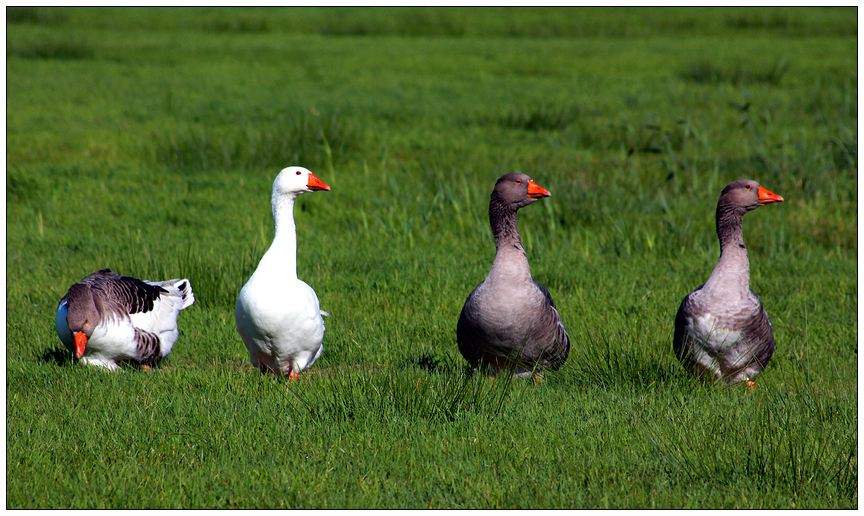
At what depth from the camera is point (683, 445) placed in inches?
159

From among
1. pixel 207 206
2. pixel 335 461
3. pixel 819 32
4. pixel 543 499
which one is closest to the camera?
pixel 543 499

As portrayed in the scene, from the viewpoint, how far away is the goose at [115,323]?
543 cm

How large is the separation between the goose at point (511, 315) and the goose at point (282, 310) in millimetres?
1073

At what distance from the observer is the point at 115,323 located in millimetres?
5609

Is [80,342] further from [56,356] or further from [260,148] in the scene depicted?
[260,148]

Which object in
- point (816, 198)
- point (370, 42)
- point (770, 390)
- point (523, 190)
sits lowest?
point (770, 390)

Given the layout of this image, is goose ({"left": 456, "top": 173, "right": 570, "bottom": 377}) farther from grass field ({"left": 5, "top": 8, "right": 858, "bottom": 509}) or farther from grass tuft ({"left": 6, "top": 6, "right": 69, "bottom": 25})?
grass tuft ({"left": 6, "top": 6, "right": 69, "bottom": 25})

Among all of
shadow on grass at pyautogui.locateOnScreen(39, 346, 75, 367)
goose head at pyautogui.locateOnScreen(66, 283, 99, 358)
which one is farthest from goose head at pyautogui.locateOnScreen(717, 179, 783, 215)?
shadow on grass at pyautogui.locateOnScreen(39, 346, 75, 367)

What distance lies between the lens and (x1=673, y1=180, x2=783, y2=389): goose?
515 centimetres

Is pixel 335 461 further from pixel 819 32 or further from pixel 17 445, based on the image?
pixel 819 32

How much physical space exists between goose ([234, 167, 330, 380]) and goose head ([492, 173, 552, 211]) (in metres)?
1.27

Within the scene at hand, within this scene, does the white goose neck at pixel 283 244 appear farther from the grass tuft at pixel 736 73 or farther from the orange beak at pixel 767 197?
the grass tuft at pixel 736 73

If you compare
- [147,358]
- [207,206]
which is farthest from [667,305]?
[207,206]

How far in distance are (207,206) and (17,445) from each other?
234 inches
